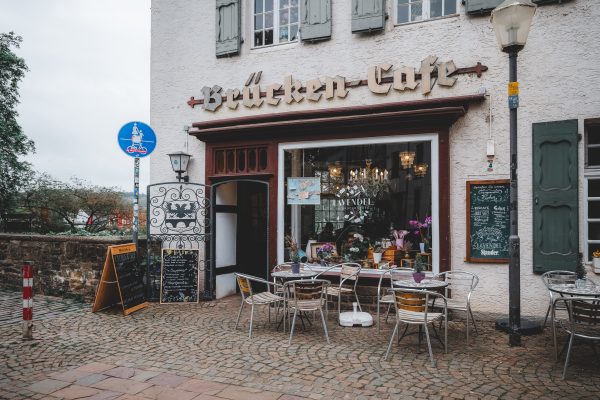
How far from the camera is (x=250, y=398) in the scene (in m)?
3.91

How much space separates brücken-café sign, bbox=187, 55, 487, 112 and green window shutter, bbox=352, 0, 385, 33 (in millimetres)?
711

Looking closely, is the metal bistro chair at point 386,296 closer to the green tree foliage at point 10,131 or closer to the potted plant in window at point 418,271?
the potted plant in window at point 418,271

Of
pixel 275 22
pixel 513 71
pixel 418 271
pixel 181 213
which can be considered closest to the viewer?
pixel 513 71

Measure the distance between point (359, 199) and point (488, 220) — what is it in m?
2.48

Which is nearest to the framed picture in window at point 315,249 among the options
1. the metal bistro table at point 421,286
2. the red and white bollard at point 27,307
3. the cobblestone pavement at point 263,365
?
the cobblestone pavement at point 263,365

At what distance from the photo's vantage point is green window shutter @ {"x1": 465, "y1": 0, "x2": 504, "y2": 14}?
680 cm

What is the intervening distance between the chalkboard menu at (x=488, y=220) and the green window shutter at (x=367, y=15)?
10.4ft

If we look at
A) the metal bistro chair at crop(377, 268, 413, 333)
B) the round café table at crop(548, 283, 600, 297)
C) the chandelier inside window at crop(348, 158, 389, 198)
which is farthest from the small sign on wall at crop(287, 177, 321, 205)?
the round café table at crop(548, 283, 600, 297)

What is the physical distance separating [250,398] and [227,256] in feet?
17.3

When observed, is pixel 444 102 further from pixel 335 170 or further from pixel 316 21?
pixel 316 21

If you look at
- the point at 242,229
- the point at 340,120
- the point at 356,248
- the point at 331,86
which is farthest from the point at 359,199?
the point at 242,229

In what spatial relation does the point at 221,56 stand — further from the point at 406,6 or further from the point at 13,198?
the point at 13,198

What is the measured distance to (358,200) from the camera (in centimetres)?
848

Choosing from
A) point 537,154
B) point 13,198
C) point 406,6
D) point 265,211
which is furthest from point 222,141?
point 13,198
